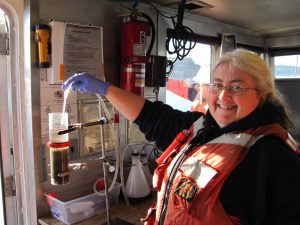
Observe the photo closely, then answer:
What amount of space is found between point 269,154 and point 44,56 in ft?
4.13

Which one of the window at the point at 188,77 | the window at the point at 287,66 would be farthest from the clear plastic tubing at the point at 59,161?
the window at the point at 287,66

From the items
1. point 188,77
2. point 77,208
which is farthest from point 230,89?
point 188,77

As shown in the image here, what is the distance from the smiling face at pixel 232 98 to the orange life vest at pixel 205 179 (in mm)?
73

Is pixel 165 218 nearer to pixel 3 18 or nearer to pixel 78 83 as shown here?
pixel 78 83

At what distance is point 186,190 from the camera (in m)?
1.06

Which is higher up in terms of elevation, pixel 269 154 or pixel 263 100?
pixel 263 100

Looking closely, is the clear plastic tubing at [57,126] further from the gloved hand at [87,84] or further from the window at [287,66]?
the window at [287,66]

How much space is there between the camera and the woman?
0.93 m

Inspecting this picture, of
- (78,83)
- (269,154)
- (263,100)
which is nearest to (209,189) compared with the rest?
(269,154)

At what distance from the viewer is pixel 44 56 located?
5.35 ft

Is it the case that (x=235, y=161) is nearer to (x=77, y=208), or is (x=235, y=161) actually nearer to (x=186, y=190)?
(x=186, y=190)

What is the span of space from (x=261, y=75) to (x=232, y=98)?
133 mm

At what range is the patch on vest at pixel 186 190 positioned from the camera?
104 centimetres

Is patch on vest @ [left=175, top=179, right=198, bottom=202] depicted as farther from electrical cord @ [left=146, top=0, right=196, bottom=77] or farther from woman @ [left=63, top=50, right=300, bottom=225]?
electrical cord @ [left=146, top=0, right=196, bottom=77]
